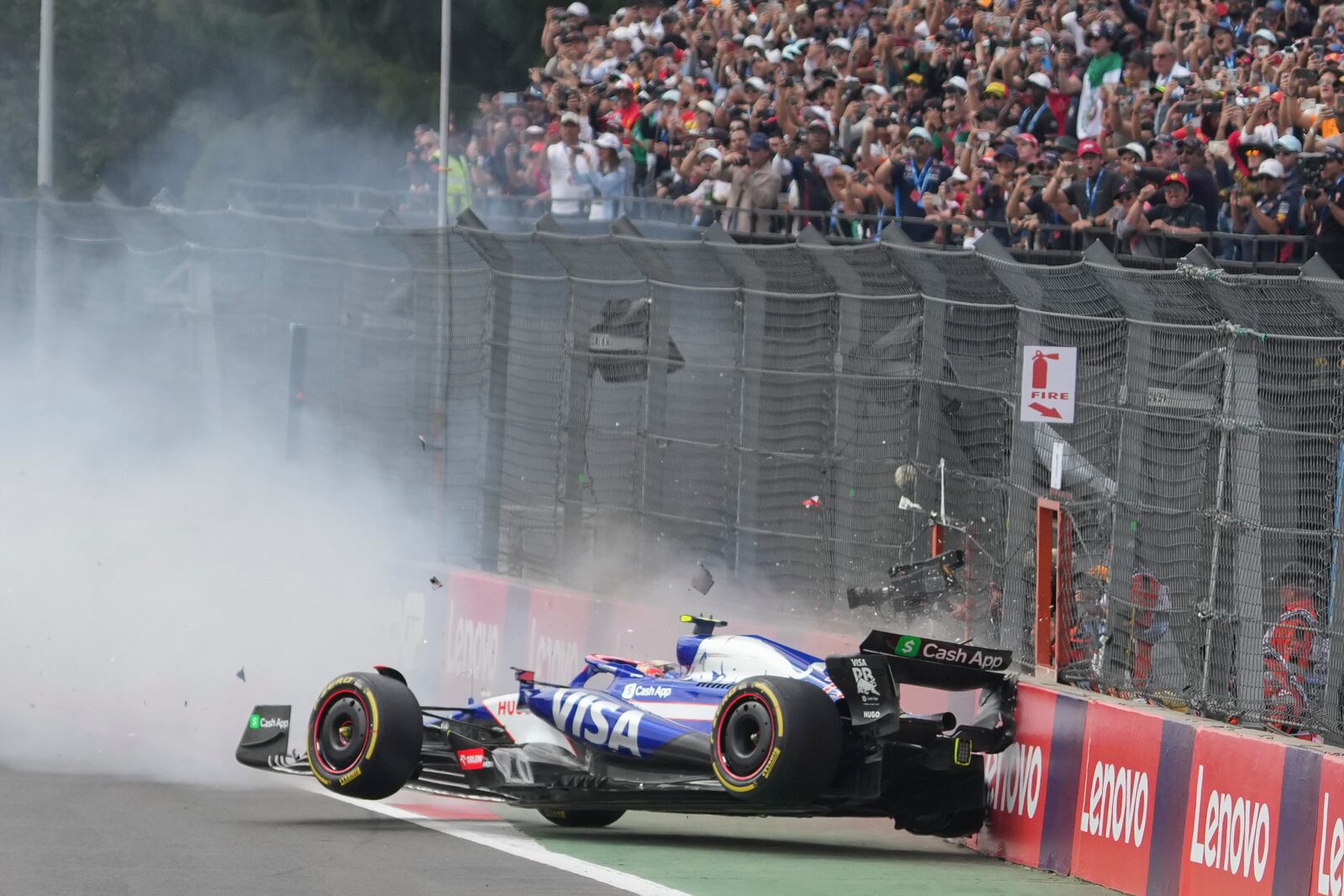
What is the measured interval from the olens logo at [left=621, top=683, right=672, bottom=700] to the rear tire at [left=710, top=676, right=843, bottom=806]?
0.71m

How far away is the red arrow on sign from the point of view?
9523 mm

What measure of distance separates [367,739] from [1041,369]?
323cm

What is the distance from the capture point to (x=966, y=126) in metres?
16.5

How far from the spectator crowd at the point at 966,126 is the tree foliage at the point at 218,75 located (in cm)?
1368

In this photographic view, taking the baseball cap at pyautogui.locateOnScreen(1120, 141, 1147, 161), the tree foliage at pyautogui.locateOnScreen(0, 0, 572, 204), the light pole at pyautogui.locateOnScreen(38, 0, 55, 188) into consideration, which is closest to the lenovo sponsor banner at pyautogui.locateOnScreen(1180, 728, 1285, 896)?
the baseball cap at pyautogui.locateOnScreen(1120, 141, 1147, 161)

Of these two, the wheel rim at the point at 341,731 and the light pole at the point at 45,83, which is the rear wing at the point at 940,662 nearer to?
the wheel rim at the point at 341,731

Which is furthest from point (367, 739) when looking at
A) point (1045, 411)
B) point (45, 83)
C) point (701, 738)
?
point (45, 83)

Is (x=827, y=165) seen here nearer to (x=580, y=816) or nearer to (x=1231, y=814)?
(x=580, y=816)

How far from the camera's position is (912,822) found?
9297 mm

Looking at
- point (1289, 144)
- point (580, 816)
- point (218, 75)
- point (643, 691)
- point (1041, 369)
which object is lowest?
point (580, 816)

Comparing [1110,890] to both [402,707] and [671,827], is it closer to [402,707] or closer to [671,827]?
[671,827]

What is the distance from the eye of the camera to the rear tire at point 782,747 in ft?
28.6

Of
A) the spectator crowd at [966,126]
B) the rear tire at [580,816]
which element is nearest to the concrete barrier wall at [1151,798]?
the rear tire at [580,816]

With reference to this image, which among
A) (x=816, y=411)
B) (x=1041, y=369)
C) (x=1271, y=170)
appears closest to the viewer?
(x=1041, y=369)
